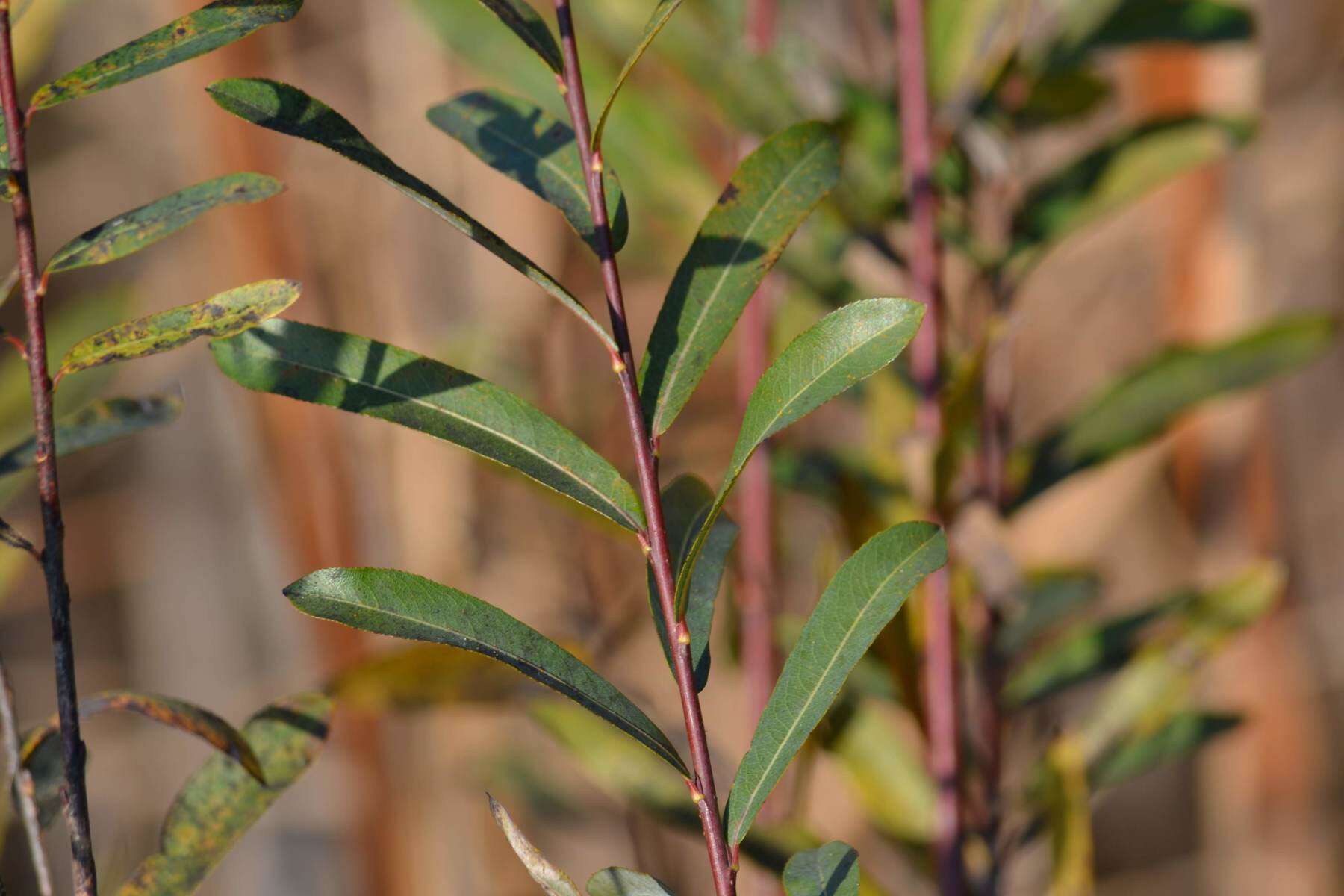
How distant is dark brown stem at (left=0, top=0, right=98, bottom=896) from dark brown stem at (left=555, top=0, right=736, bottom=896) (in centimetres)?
11

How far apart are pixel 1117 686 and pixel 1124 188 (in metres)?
0.25

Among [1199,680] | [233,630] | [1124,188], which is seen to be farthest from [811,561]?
[1124,188]

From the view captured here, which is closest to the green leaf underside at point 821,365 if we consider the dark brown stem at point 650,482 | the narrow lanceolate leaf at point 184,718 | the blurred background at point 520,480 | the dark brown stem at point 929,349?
the dark brown stem at point 650,482

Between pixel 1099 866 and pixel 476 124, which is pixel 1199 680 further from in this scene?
pixel 476 124

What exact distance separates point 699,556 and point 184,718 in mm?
127

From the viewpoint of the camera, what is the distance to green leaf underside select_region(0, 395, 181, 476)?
0.29 m

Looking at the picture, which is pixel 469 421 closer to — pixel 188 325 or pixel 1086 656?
pixel 188 325

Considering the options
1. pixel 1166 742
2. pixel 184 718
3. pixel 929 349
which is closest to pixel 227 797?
pixel 184 718

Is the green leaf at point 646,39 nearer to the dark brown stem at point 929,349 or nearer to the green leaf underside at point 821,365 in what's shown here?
the green leaf underside at point 821,365

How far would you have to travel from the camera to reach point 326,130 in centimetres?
23

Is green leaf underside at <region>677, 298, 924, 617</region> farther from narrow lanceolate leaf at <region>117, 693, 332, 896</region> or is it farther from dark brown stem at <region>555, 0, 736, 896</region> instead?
narrow lanceolate leaf at <region>117, 693, 332, 896</region>

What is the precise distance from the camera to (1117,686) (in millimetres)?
555

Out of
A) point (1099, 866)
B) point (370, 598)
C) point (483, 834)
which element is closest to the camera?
point (370, 598)

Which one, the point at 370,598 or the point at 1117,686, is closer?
the point at 370,598
